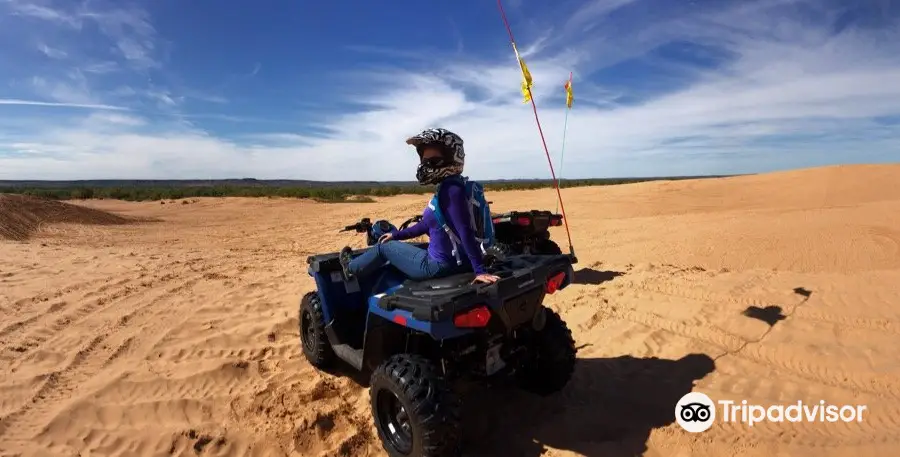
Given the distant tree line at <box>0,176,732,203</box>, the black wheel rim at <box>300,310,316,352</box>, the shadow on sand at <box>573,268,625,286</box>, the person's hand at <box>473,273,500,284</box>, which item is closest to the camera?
the person's hand at <box>473,273,500,284</box>

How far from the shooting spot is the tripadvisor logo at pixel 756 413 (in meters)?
3.05

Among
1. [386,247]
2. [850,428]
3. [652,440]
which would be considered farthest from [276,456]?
[850,428]

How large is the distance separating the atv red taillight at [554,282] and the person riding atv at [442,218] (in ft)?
1.47

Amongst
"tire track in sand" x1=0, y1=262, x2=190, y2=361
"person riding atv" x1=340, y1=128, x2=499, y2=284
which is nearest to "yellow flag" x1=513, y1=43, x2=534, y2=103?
"person riding atv" x1=340, y1=128, x2=499, y2=284

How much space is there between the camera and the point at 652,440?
291 cm

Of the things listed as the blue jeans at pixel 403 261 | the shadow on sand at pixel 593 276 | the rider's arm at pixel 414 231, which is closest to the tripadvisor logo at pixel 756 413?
the blue jeans at pixel 403 261

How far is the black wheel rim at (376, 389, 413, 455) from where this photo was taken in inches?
110

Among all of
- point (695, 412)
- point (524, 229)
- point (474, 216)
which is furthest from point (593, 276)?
point (474, 216)

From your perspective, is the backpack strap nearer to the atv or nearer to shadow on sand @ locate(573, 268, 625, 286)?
the atv

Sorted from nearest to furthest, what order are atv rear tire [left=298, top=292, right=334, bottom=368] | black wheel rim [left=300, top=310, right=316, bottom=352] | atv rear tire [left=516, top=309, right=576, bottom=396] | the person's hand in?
the person's hand, atv rear tire [left=516, top=309, right=576, bottom=396], atv rear tire [left=298, top=292, right=334, bottom=368], black wheel rim [left=300, top=310, right=316, bottom=352]

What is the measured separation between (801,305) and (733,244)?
3356 mm

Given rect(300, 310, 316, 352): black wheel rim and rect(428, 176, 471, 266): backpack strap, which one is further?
rect(300, 310, 316, 352): black wheel rim

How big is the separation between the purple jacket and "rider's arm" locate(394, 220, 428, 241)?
63mm

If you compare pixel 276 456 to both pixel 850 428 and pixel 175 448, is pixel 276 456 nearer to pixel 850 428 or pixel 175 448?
pixel 175 448
